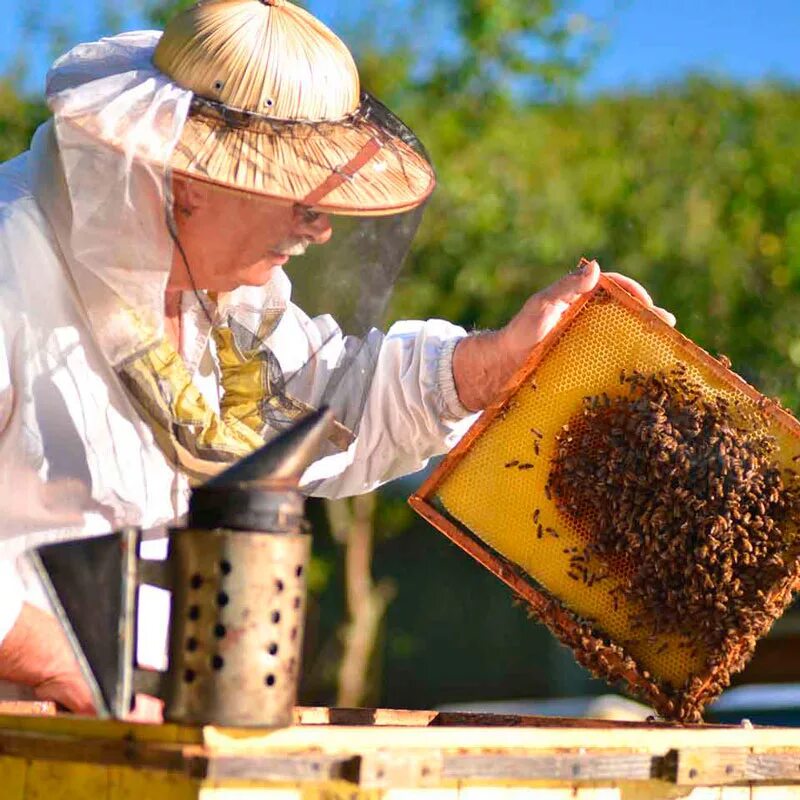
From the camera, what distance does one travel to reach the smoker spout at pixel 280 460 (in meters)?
2.01

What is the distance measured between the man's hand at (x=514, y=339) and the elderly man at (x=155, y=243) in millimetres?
364

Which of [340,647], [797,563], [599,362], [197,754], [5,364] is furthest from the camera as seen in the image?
[340,647]

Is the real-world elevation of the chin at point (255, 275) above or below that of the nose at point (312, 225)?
below

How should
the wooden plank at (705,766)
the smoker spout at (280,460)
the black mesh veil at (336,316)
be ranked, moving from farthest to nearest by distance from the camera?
the black mesh veil at (336,316) → the wooden plank at (705,766) → the smoker spout at (280,460)

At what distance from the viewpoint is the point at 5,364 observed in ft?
8.63

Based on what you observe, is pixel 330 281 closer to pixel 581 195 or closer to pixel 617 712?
pixel 617 712

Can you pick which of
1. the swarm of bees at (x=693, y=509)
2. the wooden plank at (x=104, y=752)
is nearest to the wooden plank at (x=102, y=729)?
the wooden plank at (x=104, y=752)

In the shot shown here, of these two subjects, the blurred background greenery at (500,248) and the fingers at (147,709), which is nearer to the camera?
the fingers at (147,709)

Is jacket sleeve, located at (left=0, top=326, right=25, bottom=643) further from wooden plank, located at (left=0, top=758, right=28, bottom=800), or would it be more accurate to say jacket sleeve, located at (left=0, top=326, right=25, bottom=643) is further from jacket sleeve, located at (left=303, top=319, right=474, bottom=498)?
jacket sleeve, located at (left=303, top=319, right=474, bottom=498)

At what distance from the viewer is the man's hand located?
10.2 ft

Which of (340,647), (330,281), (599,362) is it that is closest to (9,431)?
(330,281)

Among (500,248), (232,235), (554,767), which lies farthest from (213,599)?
(500,248)

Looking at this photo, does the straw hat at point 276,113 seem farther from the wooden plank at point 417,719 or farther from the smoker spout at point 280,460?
the wooden plank at point 417,719

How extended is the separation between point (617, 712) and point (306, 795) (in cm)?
491
